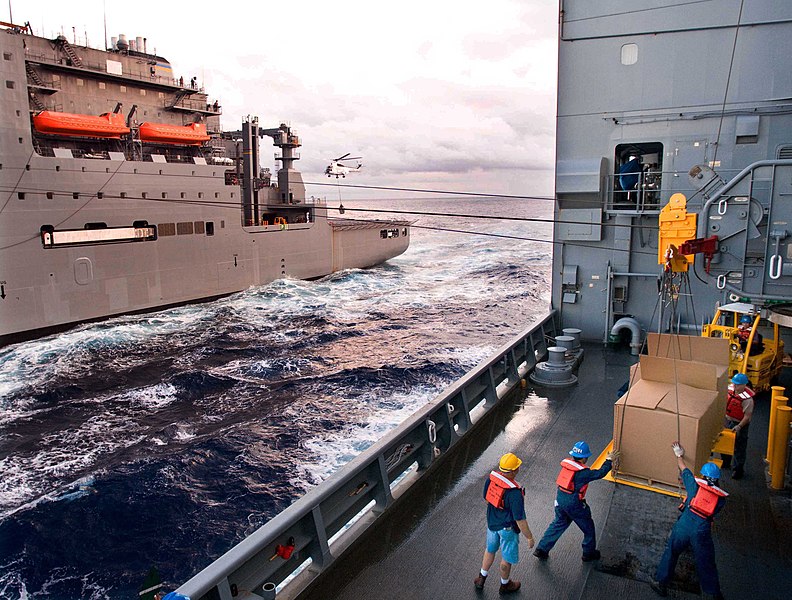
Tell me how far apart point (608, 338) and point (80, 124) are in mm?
18001

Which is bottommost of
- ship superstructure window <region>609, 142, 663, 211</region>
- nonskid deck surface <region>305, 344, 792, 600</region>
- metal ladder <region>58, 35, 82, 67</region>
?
nonskid deck surface <region>305, 344, 792, 600</region>

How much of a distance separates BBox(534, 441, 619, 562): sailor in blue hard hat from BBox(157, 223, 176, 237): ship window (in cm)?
1982

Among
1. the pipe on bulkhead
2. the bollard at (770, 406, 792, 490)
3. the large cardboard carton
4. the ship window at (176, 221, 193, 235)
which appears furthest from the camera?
the ship window at (176, 221, 193, 235)

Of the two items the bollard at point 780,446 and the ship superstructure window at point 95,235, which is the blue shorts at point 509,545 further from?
the ship superstructure window at point 95,235

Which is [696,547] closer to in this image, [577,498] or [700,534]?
[700,534]

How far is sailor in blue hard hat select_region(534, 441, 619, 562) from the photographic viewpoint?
3.98m

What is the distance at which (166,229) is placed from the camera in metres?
21.0

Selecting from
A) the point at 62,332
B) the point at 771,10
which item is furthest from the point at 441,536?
the point at 62,332

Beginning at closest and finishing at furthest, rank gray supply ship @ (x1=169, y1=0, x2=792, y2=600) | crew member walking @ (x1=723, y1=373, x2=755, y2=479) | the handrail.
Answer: the handrail
gray supply ship @ (x1=169, y1=0, x2=792, y2=600)
crew member walking @ (x1=723, y1=373, x2=755, y2=479)

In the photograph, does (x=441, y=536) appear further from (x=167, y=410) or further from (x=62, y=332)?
(x=62, y=332)

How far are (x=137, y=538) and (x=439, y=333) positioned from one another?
1294 cm

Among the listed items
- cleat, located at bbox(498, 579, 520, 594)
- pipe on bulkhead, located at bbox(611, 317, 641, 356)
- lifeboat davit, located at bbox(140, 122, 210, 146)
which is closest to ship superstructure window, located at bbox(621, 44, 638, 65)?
pipe on bulkhead, located at bbox(611, 317, 641, 356)

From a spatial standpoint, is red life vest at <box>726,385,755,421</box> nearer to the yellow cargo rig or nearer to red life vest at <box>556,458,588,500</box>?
the yellow cargo rig

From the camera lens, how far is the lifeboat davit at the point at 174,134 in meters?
21.3
